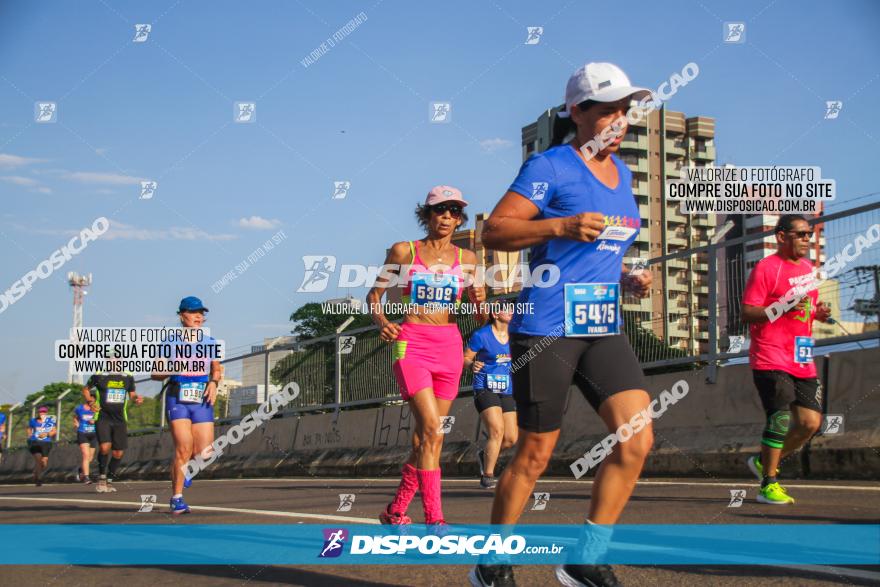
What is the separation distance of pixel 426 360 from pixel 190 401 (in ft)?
13.8

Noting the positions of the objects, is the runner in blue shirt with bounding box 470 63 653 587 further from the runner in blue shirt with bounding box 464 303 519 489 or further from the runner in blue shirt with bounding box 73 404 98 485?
the runner in blue shirt with bounding box 73 404 98 485

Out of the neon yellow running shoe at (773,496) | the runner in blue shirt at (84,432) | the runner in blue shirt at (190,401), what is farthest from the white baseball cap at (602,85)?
the runner in blue shirt at (84,432)

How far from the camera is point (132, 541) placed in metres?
8.06

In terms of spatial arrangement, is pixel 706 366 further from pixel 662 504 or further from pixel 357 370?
pixel 357 370

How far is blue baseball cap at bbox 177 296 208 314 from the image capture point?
11164mm

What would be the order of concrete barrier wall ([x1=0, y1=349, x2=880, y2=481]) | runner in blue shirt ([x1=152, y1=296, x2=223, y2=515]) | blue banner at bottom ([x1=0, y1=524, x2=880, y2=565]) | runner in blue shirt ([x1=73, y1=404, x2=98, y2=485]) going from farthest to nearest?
runner in blue shirt ([x1=73, y1=404, x2=98, y2=485])
runner in blue shirt ([x1=152, y1=296, x2=223, y2=515])
concrete barrier wall ([x1=0, y1=349, x2=880, y2=481])
blue banner at bottom ([x1=0, y1=524, x2=880, y2=565])

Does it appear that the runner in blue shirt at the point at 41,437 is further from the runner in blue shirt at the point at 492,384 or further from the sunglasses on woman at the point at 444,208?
the sunglasses on woman at the point at 444,208

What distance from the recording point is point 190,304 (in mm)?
11180

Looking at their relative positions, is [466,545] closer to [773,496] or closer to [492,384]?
[773,496]

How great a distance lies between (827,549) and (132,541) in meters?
4.82

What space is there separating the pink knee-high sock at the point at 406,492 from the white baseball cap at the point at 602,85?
335cm

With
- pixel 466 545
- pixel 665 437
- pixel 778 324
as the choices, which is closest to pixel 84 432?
pixel 665 437

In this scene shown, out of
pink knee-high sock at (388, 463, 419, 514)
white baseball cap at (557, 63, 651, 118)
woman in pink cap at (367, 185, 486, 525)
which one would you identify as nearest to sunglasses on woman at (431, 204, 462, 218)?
woman in pink cap at (367, 185, 486, 525)

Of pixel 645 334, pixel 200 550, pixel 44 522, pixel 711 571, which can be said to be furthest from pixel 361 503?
pixel 711 571
